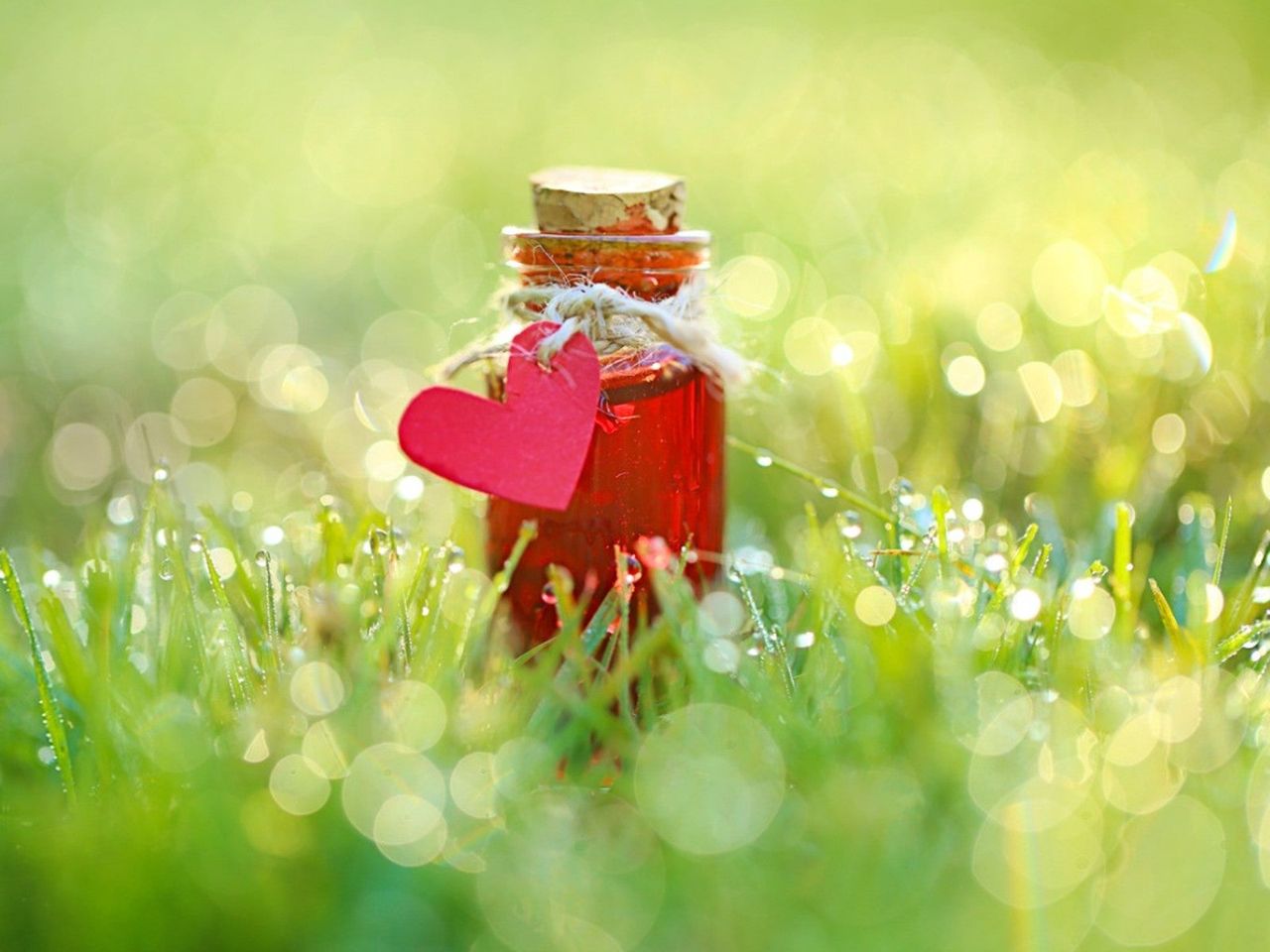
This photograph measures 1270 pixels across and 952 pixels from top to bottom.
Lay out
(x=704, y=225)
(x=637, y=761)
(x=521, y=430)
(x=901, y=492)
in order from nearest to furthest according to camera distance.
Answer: (x=637, y=761) < (x=521, y=430) < (x=901, y=492) < (x=704, y=225)

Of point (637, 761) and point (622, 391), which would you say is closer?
point (637, 761)

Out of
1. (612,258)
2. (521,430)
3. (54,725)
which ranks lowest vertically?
(54,725)

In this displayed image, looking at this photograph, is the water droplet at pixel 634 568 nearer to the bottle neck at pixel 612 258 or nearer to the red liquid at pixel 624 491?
the red liquid at pixel 624 491

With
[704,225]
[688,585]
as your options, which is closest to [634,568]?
[688,585]

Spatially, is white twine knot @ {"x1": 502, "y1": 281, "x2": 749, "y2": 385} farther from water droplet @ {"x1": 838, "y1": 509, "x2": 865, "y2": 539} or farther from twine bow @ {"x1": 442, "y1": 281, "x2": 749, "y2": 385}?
water droplet @ {"x1": 838, "y1": 509, "x2": 865, "y2": 539}

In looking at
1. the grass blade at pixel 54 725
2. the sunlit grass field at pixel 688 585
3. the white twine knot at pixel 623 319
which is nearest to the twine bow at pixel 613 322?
the white twine knot at pixel 623 319

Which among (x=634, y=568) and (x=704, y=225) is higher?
(x=704, y=225)

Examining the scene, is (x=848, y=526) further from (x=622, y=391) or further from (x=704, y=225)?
(x=704, y=225)
